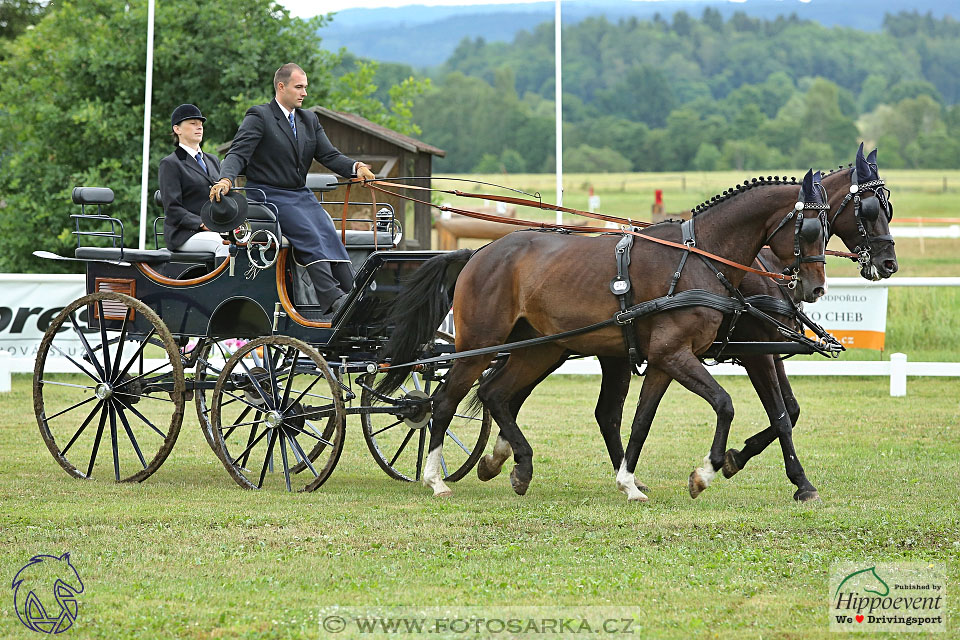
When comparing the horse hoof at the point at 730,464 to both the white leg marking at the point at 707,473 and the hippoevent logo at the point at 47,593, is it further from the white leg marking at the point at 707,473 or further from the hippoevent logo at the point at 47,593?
the hippoevent logo at the point at 47,593

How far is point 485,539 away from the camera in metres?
6.04

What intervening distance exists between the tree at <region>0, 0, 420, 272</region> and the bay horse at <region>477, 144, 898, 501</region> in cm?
941

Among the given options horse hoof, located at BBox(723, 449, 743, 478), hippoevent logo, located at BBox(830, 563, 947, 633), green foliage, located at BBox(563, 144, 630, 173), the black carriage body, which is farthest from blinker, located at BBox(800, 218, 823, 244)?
green foliage, located at BBox(563, 144, 630, 173)

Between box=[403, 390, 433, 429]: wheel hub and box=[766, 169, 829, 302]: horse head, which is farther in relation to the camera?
box=[403, 390, 433, 429]: wheel hub

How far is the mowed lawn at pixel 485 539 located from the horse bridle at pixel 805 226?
134 cm

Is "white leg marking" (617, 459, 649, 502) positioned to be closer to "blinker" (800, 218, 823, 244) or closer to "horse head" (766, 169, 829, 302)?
"horse head" (766, 169, 829, 302)

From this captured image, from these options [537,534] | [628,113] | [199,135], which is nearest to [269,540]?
[537,534]

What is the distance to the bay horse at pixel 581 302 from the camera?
269 inches

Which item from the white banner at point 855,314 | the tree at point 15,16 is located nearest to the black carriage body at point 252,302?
the white banner at point 855,314

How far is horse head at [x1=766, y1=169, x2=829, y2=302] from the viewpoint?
6.73 meters

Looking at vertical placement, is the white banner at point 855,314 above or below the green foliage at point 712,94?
below

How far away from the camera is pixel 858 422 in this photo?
35.8 ft

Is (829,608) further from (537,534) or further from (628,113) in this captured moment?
(628,113)

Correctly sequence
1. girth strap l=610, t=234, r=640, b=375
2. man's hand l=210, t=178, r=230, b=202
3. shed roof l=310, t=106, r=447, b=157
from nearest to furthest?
girth strap l=610, t=234, r=640, b=375, man's hand l=210, t=178, r=230, b=202, shed roof l=310, t=106, r=447, b=157
